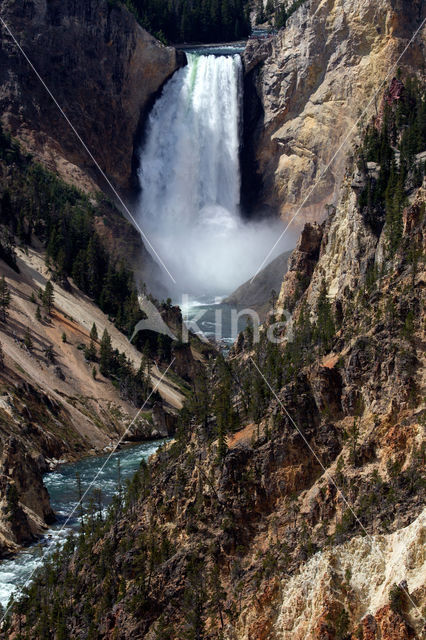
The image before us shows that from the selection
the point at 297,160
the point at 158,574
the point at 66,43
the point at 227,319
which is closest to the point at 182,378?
the point at 227,319

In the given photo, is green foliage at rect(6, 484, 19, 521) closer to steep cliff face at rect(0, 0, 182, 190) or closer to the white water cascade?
steep cliff face at rect(0, 0, 182, 190)

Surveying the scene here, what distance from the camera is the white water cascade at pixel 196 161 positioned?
14725cm

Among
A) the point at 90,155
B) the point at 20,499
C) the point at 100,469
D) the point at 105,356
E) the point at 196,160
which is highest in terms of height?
the point at 90,155

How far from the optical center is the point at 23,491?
190 feet

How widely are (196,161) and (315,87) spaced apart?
22.5 meters

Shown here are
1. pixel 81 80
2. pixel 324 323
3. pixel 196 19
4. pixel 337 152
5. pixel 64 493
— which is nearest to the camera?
pixel 324 323

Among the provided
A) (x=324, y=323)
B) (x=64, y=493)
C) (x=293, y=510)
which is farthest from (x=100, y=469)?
(x=293, y=510)

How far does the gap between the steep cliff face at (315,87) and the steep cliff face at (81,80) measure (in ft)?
52.8

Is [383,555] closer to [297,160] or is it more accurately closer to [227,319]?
[227,319]

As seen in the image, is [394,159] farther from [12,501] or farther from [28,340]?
[28,340]

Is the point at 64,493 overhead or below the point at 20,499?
below

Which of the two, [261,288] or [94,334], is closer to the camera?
[94,334]

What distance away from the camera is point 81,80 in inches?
5522

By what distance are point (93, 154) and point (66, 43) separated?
1650 centimetres
